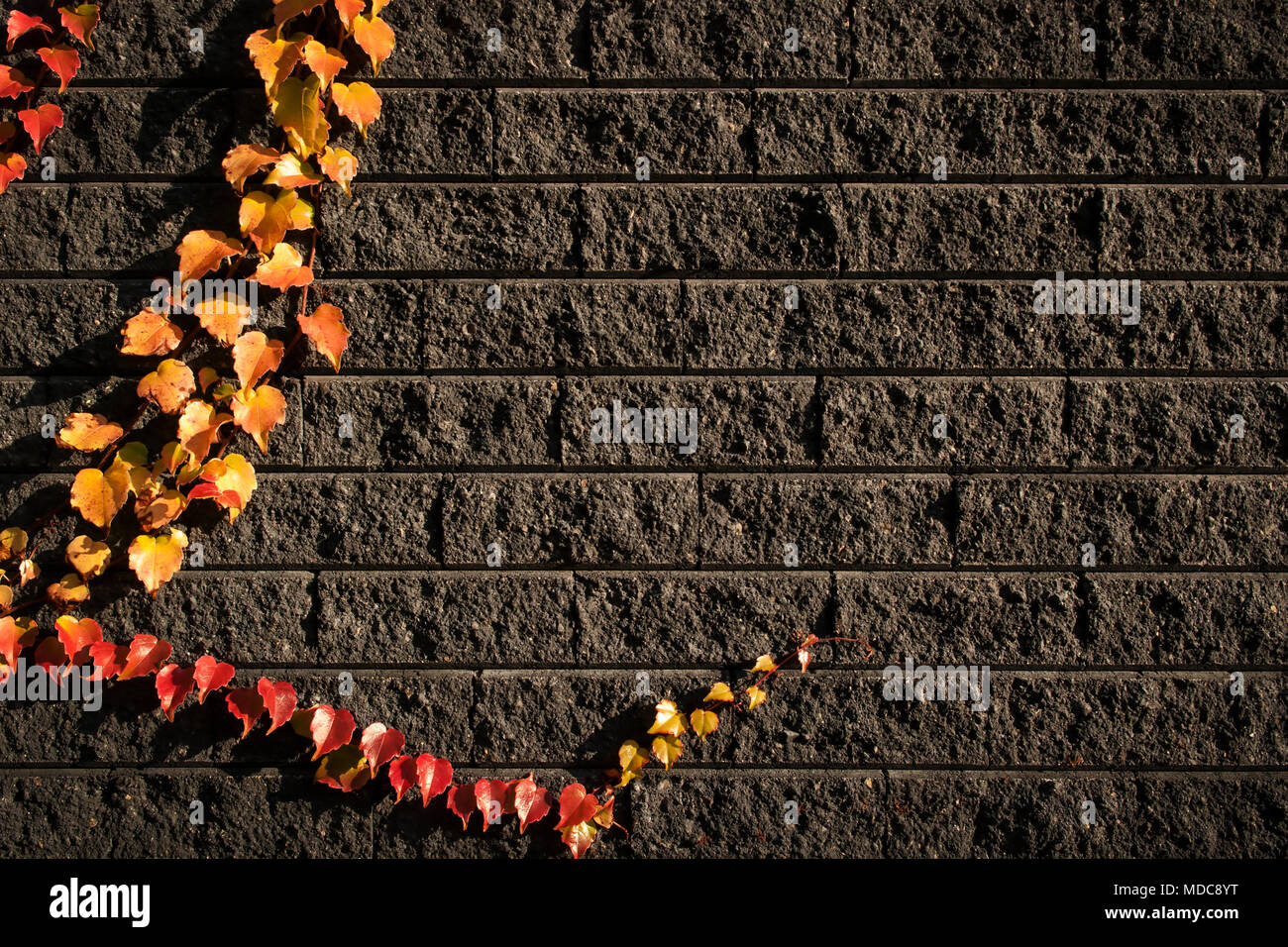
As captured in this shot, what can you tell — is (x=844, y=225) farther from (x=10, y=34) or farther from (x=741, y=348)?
(x=10, y=34)

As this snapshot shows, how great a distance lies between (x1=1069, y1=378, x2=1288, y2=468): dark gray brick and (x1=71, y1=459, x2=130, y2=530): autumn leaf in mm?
2938

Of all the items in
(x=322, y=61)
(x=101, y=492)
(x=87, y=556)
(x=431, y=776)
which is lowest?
(x=431, y=776)

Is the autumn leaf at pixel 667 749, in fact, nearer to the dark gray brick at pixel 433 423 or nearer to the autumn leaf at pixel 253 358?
the dark gray brick at pixel 433 423

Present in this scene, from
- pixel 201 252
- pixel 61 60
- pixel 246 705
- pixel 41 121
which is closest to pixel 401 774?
pixel 246 705

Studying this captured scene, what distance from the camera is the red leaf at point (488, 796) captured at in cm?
265

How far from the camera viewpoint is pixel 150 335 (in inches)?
106

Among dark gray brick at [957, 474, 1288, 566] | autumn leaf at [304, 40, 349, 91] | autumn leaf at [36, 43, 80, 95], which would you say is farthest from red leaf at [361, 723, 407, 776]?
autumn leaf at [36, 43, 80, 95]

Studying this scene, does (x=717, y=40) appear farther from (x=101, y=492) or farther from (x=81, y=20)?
(x=101, y=492)

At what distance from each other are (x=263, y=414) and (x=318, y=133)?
0.87m

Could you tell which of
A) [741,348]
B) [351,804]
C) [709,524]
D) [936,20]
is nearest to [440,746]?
[351,804]

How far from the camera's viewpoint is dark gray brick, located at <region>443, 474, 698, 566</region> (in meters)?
2.74

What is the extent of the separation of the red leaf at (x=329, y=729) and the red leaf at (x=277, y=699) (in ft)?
0.25

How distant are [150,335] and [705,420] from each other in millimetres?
1718

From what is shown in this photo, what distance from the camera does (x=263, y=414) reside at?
267cm
